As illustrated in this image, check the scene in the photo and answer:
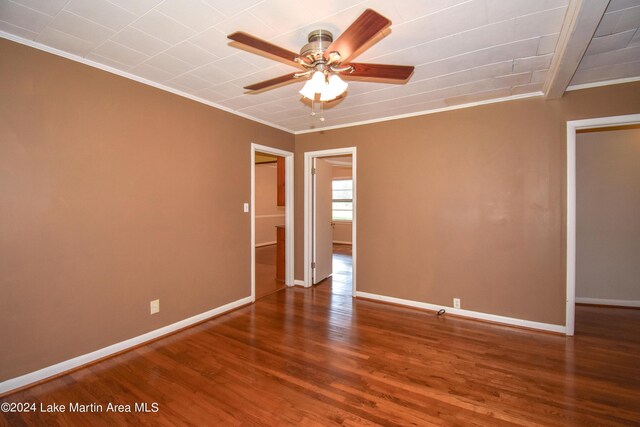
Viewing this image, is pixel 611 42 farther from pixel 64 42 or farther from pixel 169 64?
pixel 64 42

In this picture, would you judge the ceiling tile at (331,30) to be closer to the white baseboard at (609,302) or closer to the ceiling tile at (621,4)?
the ceiling tile at (621,4)

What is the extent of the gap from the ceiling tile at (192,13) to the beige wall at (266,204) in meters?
6.69

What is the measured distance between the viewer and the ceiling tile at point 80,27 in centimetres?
184

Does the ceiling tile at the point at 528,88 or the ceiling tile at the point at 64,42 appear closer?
the ceiling tile at the point at 64,42

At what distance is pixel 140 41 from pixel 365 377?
309cm

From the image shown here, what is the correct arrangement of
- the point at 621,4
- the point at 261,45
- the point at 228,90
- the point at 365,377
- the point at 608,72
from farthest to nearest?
the point at 228,90, the point at 608,72, the point at 365,377, the point at 621,4, the point at 261,45

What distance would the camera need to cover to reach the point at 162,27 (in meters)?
1.94

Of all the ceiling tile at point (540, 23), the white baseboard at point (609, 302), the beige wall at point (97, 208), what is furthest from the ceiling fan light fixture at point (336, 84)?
the white baseboard at point (609, 302)

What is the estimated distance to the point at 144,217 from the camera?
276cm

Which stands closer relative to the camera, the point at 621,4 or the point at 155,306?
the point at 621,4

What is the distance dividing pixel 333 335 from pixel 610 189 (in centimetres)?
411

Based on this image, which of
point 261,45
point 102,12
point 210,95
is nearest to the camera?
point 261,45

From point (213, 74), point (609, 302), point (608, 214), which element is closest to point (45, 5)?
point (213, 74)

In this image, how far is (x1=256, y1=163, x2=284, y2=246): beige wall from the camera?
28.8ft
